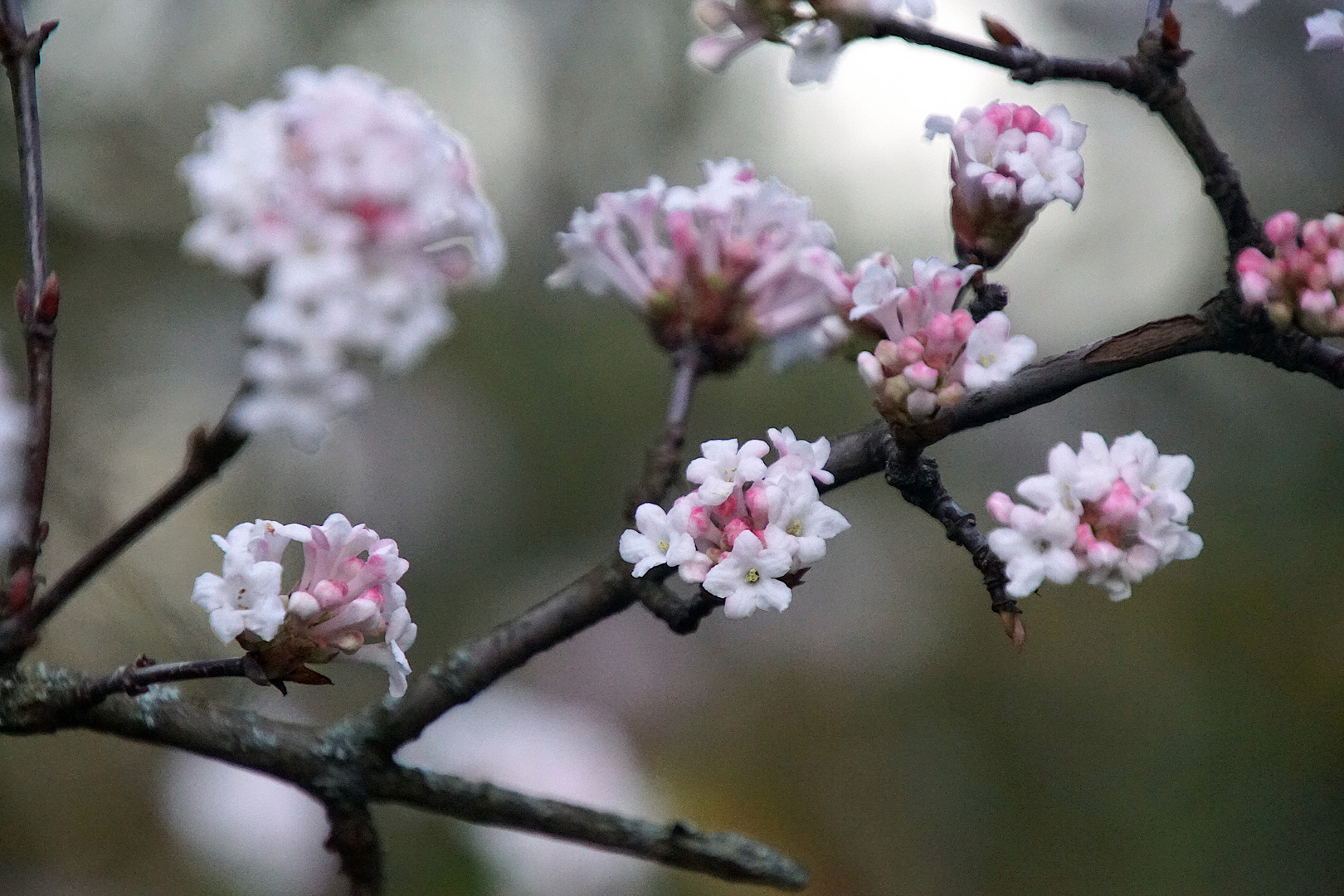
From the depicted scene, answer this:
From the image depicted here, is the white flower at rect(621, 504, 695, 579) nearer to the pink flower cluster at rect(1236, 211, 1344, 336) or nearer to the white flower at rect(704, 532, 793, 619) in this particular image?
the white flower at rect(704, 532, 793, 619)

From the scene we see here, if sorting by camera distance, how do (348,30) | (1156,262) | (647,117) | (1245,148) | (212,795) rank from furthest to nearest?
(647,117), (348,30), (1156,262), (1245,148), (212,795)

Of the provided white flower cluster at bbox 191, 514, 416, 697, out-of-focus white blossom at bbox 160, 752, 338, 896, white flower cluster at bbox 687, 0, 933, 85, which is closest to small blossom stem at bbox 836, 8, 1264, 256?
white flower cluster at bbox 687, 0, 933, 85

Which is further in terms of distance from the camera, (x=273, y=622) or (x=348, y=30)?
(x=348, y=30)

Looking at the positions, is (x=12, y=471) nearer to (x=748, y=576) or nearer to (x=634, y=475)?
(x=748, y=576)

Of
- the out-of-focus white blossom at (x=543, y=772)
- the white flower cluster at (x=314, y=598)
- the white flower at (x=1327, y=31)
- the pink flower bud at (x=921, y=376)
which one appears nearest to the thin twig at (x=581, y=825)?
the white flower cluster at (x=314, y=598)

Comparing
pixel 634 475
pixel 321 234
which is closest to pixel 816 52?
pixel 321 234

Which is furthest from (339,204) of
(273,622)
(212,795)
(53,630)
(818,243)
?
(53,630)

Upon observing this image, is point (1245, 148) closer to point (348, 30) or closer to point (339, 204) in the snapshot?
point (348, 30)
